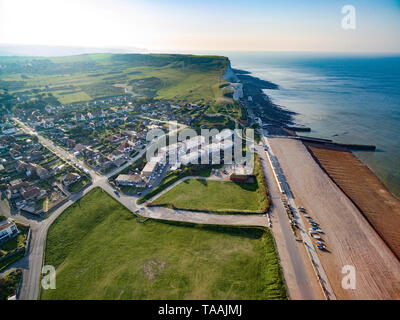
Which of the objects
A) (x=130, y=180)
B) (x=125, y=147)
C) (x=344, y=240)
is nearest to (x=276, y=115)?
(x=344, y=240)

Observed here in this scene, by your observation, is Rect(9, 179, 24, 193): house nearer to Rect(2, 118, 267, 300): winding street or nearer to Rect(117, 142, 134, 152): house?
Rect(2, 118, 267, 300): winding street

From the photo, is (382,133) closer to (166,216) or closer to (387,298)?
(387,298)

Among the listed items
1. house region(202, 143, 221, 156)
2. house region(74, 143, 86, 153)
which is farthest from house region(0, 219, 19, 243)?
house region(202, 143, 221, 156)

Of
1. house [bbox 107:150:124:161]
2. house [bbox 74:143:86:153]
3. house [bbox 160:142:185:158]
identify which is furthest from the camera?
house [bbox 74:143:86:153]

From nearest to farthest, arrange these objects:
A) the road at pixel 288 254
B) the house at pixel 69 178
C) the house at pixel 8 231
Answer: the road at pixel 288 254 < the house at pixel 8 231 < the house at pixel 69 178

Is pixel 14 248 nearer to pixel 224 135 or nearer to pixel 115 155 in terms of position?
pixel 115 155

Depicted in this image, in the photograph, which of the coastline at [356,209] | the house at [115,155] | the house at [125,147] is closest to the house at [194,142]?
the house at [125,147]

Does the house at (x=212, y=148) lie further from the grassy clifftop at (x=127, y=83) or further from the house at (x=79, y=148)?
the grassy clifftop at (x=127, y=83)
